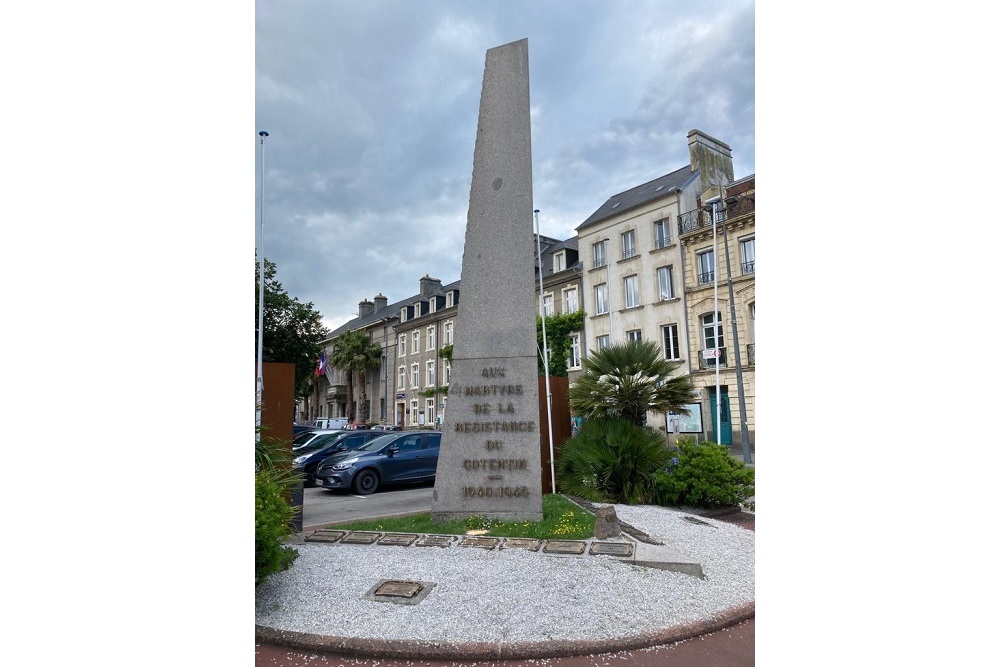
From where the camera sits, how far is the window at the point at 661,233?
3194cm

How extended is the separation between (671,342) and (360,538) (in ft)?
88.1

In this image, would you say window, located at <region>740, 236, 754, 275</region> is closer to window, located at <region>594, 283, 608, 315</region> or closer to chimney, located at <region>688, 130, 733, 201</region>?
chimney, located at <region>688, 130, 733, 201</region>

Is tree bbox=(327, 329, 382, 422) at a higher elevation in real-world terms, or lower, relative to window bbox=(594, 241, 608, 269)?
lower

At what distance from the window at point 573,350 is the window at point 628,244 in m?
5.44

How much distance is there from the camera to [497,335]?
8.02 meters

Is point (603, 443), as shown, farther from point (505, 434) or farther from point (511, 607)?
point (511, 607)

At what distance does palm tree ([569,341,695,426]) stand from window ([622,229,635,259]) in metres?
23.5

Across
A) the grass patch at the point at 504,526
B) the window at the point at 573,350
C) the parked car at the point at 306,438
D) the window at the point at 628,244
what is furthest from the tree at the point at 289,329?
the grass patch at the point at 504,526

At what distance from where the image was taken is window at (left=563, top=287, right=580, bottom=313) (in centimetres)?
3634

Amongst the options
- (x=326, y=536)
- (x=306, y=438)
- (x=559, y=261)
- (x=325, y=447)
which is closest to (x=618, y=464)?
(x=326, y=536)

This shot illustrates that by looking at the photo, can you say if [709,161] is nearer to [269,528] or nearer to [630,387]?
[630,387]

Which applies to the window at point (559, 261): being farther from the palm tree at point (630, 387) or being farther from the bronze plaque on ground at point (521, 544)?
the bronze plaque on ground at point (521, 544)

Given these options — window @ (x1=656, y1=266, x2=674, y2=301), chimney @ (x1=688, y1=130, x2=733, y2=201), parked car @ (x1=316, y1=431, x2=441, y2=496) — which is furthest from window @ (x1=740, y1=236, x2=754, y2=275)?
parked car @ (x1=316, y1=431, x2=441, y2=496)

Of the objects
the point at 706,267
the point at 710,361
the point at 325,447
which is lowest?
the point at 325,447
